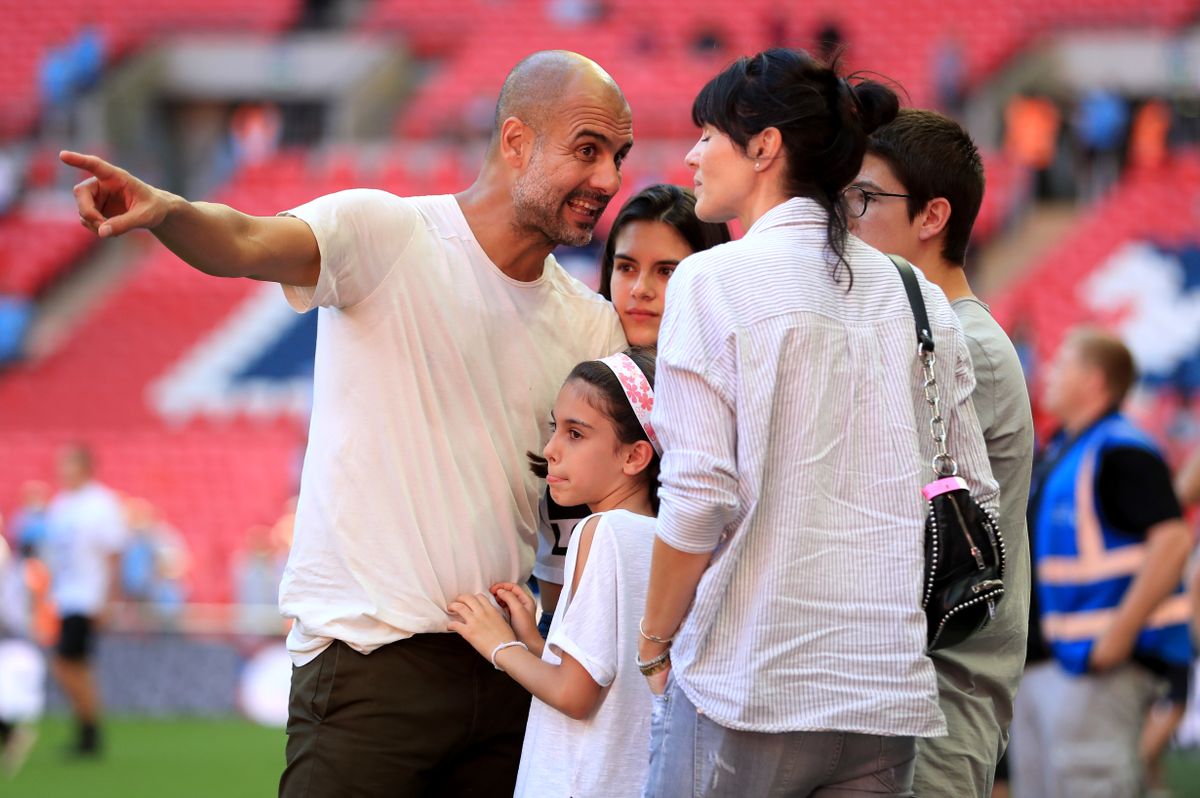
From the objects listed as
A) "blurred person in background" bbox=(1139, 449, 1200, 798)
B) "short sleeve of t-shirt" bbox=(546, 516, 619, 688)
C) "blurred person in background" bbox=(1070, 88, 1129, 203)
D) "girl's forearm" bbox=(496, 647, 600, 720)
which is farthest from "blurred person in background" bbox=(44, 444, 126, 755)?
"blurred person in background" bbox=(1070, 88, 1129, 203)

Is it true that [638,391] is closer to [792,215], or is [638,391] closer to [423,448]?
[423,448]

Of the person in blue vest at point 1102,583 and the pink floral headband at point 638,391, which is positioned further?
the person in blue vest at point 1102,583

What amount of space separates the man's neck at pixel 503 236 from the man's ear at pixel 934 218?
79cm

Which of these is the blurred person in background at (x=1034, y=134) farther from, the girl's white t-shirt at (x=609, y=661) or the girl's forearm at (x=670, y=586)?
the girl's forearm at (x=670, y=586)

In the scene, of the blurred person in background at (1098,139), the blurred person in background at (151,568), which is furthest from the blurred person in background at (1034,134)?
the blurred person in background at (151,568)

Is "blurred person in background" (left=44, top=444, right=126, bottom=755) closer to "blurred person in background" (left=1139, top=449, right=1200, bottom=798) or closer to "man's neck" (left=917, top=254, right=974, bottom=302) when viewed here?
"blurred person in background" (left=1139, top=449, right=1200, bottom=798)

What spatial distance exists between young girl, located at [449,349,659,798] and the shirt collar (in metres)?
0.61

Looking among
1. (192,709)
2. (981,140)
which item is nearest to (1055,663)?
(192,709)

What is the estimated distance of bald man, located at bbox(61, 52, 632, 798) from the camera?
311 centimetres

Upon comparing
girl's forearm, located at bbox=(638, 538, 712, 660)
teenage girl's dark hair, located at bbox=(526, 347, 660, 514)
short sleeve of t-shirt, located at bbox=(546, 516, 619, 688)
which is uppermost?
teenage girl's dark hair, located at bbox=(526, 347, 660, 514)

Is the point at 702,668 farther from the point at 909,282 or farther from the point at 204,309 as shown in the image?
the point at 204,309

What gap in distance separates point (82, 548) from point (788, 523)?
308 inches

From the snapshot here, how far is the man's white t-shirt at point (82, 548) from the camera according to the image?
9258 mm

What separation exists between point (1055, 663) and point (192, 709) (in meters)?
7.05
